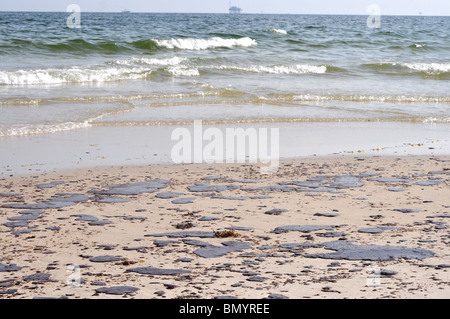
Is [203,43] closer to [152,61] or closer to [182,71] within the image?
[152,61]

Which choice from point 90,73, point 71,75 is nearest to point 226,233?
point 71,75

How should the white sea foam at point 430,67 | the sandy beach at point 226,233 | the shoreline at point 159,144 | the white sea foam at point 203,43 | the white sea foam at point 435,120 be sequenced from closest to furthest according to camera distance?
the sandy beach at point 226,233 < the shoreline at point 159,144 < the white sea foam at point 435,120 < the white sea foam at point 430,67 < the white sea foam at point 203,43

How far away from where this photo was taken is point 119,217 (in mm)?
5871

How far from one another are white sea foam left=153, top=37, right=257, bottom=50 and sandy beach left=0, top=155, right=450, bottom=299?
22.1 meters

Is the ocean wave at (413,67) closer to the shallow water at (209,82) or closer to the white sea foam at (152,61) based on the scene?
the shallow water at (209,82)

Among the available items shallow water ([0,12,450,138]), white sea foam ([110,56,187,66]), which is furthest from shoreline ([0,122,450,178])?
white sea foam ([110,56,187,66])

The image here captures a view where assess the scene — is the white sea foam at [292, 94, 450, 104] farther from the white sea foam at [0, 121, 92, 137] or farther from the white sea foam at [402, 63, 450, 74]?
the white sea foam at [402, 63, 450, 74]

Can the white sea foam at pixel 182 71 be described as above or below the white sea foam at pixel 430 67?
above

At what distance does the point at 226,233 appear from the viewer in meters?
5.31

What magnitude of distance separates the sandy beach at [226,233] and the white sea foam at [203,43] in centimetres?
2210

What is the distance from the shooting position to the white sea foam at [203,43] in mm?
29673

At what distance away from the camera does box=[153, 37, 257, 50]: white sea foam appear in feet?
97.4

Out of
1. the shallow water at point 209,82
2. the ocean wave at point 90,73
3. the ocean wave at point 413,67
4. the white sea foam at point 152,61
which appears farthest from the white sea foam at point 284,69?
the ocean wave at point 413,67

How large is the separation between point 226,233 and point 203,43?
2636 cm
